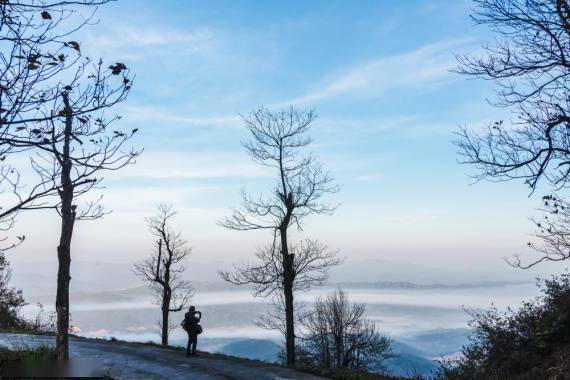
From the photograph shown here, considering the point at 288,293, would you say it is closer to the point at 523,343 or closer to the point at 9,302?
the point at 523,343

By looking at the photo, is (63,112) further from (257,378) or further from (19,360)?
(257,378)

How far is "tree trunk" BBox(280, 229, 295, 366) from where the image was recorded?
20062 mm

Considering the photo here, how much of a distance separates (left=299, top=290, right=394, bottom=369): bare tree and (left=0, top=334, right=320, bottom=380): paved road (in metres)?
15.7

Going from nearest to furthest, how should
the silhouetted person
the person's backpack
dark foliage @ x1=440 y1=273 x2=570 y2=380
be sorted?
dark foliage @ x1=440 y1=273 x2=570 y2=380 < the person's backpack < the silhouetted person

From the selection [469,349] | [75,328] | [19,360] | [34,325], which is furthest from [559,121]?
[34,325]

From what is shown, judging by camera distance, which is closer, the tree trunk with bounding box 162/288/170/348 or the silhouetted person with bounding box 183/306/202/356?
the silhouetted person with bounding box 183/306/202/356

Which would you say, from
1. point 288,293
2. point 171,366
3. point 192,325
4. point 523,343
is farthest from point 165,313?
point 523,343

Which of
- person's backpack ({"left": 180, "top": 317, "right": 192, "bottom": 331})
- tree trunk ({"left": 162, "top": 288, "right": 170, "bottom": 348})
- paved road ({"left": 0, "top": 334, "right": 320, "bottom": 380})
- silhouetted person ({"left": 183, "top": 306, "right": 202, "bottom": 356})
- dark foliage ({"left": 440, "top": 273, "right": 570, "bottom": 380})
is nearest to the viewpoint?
dark foliage ({"left": 440, "top": 273, "right": 570, "bottom": 380})

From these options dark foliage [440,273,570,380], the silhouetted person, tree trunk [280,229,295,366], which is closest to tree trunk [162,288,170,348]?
the silhouetted person

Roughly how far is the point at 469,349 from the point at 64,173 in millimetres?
14734

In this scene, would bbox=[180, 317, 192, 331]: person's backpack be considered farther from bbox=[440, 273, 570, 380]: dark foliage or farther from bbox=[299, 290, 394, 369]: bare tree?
bbox=[299, 290, 394, 369]: bare tree

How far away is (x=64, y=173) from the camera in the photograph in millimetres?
13875

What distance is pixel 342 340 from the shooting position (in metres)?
39.5

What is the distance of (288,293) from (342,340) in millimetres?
21240
